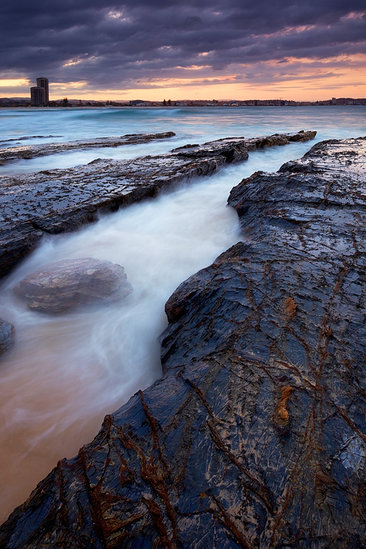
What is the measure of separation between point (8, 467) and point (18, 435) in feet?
0.70

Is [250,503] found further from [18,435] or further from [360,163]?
[360,163]

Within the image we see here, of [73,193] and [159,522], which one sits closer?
[159,522]

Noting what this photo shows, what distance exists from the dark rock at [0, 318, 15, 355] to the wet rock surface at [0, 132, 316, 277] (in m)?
1.12

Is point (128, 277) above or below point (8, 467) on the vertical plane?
above

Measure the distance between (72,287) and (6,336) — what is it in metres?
0.78

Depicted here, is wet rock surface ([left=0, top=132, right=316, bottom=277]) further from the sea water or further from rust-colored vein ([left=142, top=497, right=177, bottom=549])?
rust-colored vein ([left=142, top=497, right=177, bottom=549])

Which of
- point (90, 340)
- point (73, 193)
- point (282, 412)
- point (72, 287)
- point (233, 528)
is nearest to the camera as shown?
point (233, 528)

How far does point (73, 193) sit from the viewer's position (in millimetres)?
5371

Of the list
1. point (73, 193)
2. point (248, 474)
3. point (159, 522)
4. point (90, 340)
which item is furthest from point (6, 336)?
point (73, 193)

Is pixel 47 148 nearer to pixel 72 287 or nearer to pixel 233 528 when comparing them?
pixel 72 287

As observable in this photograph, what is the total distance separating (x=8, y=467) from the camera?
78.1 inches

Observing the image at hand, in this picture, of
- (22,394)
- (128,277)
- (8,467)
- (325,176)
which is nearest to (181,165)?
(325,176)

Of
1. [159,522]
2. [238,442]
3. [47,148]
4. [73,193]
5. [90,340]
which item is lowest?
[90,340]

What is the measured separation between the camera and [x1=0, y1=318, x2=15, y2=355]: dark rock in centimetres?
280
